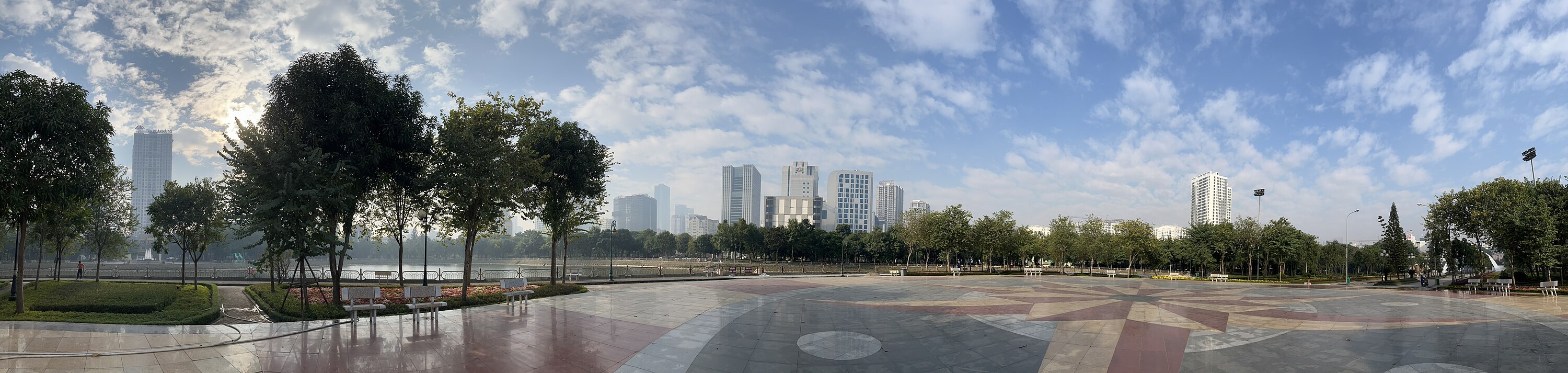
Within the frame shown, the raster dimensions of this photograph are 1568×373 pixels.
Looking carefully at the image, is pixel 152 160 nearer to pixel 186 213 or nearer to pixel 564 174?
pixel 186 213

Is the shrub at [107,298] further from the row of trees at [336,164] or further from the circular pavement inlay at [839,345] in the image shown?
the circular pavement inlay at [839,345]

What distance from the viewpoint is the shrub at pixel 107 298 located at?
17.8m

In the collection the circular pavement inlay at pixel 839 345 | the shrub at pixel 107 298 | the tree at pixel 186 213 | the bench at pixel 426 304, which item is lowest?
the shrub at pixel 107 298

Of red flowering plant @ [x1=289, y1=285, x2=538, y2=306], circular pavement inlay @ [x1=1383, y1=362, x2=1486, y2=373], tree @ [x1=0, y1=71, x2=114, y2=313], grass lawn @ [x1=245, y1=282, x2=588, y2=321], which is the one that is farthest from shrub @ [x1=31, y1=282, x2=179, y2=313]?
circular pavement inlay @ [x1=1383, y1=362, x2=1486, y2=373]

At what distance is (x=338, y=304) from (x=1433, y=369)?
26.4m

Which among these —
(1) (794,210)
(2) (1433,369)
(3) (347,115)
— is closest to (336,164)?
(3) (347,115)

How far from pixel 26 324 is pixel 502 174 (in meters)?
11.2

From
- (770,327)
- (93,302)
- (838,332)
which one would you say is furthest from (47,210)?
(838,332)

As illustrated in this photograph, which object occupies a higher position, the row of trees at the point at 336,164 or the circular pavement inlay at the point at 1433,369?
the row of trees at the point at 336,164

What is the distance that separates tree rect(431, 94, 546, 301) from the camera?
2023 centimetres

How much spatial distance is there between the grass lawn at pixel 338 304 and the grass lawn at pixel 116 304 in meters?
1.34

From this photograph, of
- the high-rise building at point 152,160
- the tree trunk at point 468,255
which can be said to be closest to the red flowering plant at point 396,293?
the tree trunk at point 468,255

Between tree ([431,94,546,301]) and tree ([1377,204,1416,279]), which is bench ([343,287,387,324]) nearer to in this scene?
tree ([431,94,546,301])

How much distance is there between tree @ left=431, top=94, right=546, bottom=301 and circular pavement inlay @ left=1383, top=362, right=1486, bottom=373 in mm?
22798
